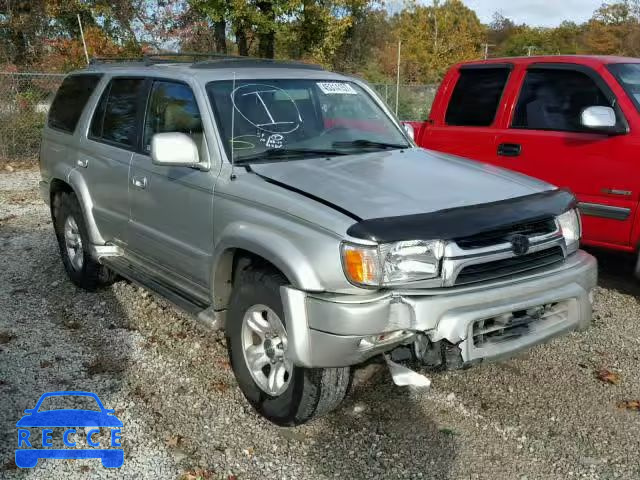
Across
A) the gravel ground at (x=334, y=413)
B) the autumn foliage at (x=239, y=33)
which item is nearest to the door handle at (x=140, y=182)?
the gravel ground at (x=334, y=413)

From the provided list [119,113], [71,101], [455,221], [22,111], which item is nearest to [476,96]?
[119,113]

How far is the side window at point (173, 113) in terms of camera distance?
153 inches

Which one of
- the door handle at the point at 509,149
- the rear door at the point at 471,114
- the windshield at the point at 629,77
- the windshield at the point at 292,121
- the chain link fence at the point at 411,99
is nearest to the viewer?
the windshield at the point at 292,121

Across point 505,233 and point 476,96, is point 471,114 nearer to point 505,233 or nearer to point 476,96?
point 476,96

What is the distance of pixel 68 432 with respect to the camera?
11.0ft

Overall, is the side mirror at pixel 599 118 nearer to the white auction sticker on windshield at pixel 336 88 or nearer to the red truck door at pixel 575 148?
the red truck door at pixel 575 148

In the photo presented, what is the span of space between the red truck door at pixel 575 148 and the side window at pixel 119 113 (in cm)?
318

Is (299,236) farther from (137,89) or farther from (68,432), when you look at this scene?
(137,89)

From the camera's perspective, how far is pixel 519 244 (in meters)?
3.08

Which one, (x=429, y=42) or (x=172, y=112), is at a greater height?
(x=429, y=42)

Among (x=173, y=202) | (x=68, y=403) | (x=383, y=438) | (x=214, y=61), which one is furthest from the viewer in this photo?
(x=214, y=61)

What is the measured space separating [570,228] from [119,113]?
129 inches

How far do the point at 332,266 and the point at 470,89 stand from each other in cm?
400

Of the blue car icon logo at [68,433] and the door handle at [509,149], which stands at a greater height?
the door handle at [509,149]
